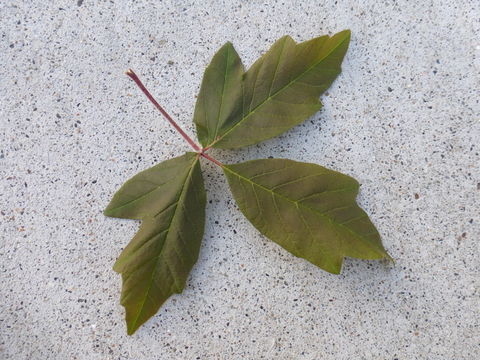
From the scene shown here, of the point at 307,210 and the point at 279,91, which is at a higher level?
the point at 279,91

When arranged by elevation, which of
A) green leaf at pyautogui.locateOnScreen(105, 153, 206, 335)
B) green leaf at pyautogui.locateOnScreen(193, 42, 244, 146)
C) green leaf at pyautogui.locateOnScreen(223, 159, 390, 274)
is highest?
green leaf at pyautogui.locateOnScreen(193, 42, 244, 146)

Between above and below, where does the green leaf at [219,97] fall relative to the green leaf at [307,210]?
above

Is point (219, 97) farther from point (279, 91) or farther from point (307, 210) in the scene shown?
point (307, 210)

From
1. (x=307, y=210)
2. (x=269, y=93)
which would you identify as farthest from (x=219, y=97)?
(x=307, y=210)

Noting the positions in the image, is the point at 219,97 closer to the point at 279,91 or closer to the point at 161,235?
the point at 279,91

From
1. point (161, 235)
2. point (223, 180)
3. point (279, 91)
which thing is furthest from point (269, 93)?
point (161, 235)
